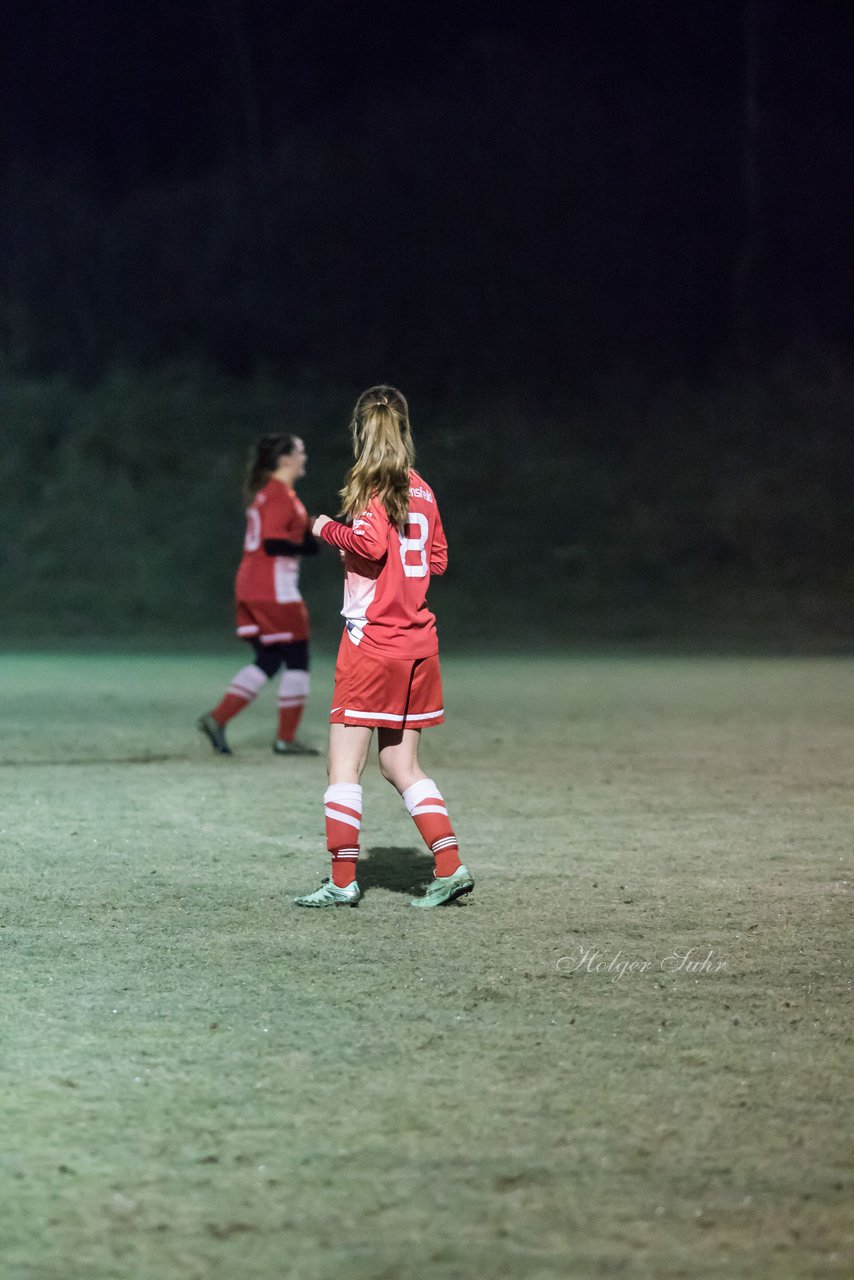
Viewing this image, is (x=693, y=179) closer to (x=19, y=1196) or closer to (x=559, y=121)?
(x=559, y=121)

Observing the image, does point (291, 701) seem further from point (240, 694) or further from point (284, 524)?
point (284, 524)

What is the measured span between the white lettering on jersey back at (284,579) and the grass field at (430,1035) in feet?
5.40

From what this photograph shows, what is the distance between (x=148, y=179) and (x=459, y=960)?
36.1 metres

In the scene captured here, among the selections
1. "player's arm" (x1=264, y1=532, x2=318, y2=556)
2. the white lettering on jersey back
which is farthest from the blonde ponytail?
the white lettering on jersey back

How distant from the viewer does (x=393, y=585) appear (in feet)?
21.1

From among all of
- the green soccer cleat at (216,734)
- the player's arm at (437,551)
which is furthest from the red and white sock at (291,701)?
the player's arm at (437,551)

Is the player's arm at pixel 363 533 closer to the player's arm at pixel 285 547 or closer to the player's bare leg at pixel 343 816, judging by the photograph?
the player's bare leg at pixel 343 816

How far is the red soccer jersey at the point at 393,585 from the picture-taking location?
6434 mm

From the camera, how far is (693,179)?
38.0 metres

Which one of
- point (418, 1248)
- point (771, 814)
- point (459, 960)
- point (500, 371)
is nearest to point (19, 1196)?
point (418, 1248)

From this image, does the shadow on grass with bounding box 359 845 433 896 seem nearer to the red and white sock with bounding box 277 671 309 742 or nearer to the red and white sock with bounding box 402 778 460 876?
the red and white sock with bounding box 402 778 460 876

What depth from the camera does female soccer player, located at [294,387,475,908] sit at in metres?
6.34

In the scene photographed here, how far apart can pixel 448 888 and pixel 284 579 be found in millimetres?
5152

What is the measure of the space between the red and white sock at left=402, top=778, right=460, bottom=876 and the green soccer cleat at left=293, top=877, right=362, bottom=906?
0.35 meters
